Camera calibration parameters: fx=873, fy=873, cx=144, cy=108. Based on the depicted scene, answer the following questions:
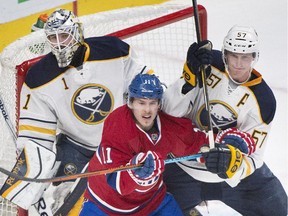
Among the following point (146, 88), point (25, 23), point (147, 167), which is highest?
point (146, 88)

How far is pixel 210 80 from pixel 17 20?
218cm

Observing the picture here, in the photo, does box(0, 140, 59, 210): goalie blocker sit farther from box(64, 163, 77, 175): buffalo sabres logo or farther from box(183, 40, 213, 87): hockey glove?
box(183, 40, 213, 87): hockey glove

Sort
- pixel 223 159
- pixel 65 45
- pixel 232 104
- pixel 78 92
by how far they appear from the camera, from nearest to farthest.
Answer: pixel 223 159 → pixel 232 104 → pixel 65 45 → pixel 78 92

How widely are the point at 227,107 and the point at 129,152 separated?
0.49 meters

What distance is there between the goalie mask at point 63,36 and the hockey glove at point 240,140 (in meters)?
0.75

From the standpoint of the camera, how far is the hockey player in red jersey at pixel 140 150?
320 centimetres

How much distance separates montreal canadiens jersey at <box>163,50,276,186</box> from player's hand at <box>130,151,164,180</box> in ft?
1.26

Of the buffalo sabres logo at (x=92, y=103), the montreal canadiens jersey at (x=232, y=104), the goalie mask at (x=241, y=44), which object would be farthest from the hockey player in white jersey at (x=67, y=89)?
the goalie mask at (x=241, y=44)

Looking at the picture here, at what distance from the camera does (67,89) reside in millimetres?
3713

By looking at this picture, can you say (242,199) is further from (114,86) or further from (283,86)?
(283,86)

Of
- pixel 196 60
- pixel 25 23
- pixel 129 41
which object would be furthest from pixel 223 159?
pixel 25 23

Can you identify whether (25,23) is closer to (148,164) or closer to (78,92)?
(78,92)

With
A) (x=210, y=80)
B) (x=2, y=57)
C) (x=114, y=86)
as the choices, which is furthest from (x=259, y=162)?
(x=2, y=57)

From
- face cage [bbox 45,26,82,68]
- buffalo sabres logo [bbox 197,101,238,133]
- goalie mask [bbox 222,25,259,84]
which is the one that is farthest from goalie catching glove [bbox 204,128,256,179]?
face cage [bbox 45,26,82,68]
